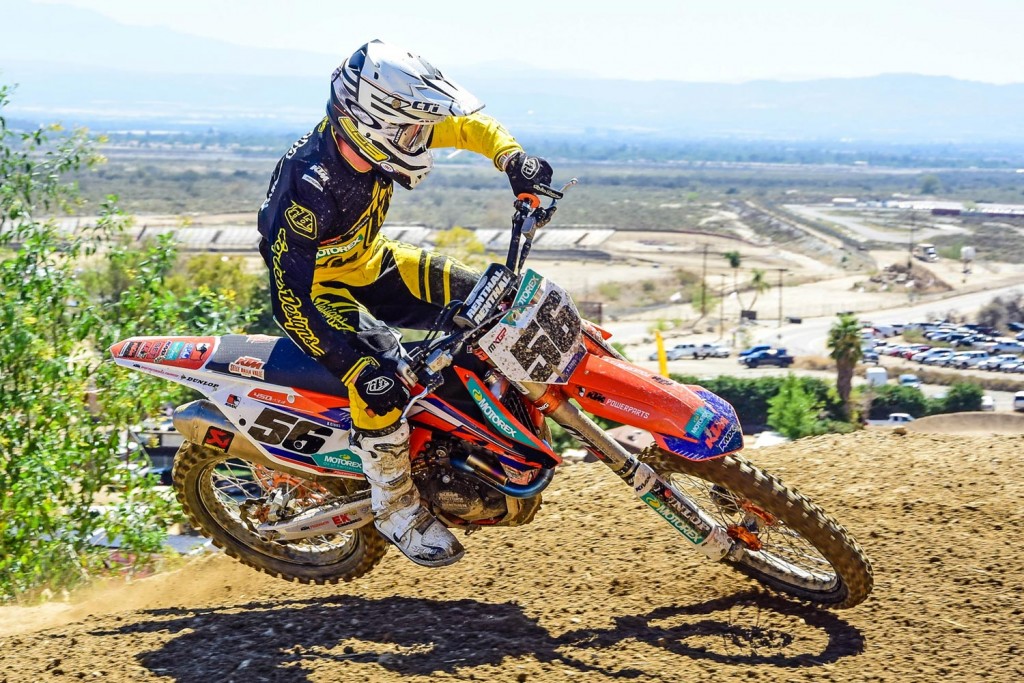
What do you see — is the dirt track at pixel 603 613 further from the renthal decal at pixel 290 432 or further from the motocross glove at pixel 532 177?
the motocross glove at pixel 532 177

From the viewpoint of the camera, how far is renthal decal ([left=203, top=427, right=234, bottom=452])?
254 inches

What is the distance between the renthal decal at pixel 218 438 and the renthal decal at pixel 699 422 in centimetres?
271

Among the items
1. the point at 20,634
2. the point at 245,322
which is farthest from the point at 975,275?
the point at 20,634

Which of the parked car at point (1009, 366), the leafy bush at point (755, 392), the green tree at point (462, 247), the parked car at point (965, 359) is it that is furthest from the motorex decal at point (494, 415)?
the parked car at point (965, 359)

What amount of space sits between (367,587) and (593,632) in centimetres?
180

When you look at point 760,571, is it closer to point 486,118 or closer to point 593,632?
point 593,632

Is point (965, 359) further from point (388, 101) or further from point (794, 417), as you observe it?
point (388, 101)

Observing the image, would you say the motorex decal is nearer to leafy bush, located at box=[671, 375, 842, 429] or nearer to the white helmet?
the white helmet

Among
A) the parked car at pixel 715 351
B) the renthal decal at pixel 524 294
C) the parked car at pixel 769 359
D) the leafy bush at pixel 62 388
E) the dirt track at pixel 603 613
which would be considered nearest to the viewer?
the dirt track at pixel 603 613

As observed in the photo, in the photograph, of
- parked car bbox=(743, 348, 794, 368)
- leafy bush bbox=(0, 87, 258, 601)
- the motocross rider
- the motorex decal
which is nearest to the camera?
the motocross rider

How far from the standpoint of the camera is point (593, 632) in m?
5.65

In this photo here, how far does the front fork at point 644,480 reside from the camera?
18.9ft

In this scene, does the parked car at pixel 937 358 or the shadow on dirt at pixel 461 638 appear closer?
the shadow on dirt at pixel 461 638

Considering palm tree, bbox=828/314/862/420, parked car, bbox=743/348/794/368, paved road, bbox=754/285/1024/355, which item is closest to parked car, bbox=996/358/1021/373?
paved road, bbox=754/285/1024/355
